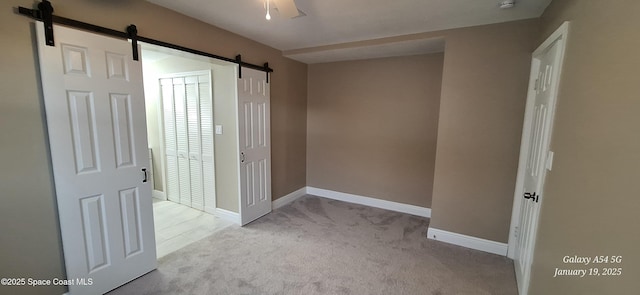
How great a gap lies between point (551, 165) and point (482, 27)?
5.44 ft

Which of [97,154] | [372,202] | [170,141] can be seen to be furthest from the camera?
[372,202]

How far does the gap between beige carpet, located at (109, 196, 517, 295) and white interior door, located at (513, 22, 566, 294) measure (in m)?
0.39

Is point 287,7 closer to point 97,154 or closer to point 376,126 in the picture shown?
point 97,154

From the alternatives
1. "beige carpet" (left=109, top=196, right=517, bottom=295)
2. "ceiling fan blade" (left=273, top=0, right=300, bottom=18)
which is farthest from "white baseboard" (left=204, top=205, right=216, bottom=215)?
"ceiling fan blade" (left=273, top=0, right=300, bottom=18)

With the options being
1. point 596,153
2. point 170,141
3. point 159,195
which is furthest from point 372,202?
point 159,195

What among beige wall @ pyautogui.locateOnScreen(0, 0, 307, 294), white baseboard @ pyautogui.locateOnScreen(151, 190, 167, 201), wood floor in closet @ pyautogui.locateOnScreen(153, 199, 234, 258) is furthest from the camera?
white baseboard @ pyautogui.locateOnScreen(151, 190, 167, 201)

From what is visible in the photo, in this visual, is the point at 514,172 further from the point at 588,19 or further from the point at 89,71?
the point at 89,71

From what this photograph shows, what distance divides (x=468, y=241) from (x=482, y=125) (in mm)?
1345

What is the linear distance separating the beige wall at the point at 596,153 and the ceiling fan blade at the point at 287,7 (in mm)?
1643

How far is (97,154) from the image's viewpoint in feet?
6.39

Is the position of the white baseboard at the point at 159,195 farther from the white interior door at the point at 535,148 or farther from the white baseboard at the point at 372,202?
the white interior door at the point at 535,148

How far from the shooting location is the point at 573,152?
4.45 ft

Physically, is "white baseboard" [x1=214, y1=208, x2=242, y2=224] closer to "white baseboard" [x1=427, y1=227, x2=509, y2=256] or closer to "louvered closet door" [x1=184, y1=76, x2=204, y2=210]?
"louvered closet door" [x1=184, y1=76, x2=204, y2=210]

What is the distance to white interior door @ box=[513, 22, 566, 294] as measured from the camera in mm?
1753
